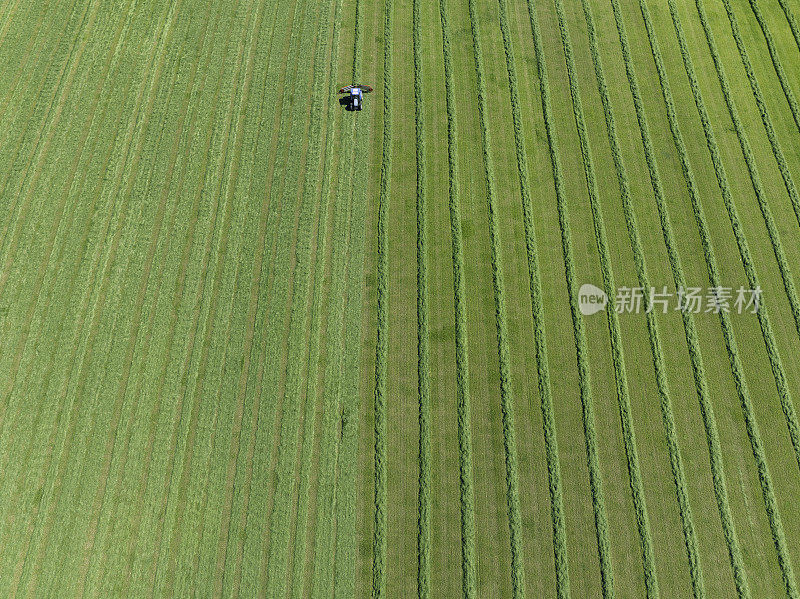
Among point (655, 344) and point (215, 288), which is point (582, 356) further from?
point (215, 288)

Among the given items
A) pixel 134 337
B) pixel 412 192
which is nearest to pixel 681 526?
pixel 412 192

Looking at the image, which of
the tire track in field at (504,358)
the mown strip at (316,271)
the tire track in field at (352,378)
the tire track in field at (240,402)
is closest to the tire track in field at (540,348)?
the tire track in field at (504,358)

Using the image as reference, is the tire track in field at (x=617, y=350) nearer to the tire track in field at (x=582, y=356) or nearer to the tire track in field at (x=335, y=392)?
the tire track in field at (x=582, y=356)

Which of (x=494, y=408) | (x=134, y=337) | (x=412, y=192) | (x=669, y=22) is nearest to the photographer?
(x=494, y=408)

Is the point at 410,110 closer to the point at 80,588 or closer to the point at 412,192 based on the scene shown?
the point at 412,192

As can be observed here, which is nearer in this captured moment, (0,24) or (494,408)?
(494,408)

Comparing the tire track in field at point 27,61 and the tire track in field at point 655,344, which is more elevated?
the tire track in field at point 27,61

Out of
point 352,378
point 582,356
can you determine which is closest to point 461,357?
point 352,378

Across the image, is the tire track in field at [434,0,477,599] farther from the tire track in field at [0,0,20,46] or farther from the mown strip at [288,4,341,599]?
the tire track in field at [0,0,20,46]
